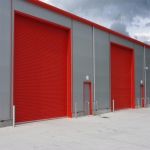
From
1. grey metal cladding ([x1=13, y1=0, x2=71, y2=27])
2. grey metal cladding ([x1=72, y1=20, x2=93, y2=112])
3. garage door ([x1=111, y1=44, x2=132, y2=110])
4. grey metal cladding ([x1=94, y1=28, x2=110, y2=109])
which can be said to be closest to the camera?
grey metal cladding ([x1=13, y1=0, x2=71, y2=27])

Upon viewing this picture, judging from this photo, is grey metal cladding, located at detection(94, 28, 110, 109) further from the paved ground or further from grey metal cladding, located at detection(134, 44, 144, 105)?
the paved ground

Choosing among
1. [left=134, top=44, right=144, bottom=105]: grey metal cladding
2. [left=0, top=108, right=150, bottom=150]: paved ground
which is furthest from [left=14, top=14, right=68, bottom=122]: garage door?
[left=134, top=44, right=144, bottom=105]: grey metal cladding

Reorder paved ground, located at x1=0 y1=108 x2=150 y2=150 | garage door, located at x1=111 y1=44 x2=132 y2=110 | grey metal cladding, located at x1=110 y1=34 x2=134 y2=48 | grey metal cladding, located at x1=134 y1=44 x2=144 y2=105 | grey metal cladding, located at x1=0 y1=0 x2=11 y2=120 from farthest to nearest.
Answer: grey metal cladding, located at x1=134 y1=44 x2=144 y2=105
garage door, located at x1=111 y1=44 x2=132 y2=110
grey metal cladding, located at x1=110 y1=34 x2=134 y2=48
grey metal cladding, located at x1=0 y1=0 x2=11 y2=120
paved ground, located at x1=0 y1=108 x2=150 y2=150

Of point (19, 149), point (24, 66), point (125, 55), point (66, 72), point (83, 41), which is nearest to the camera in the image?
point (19, 149)

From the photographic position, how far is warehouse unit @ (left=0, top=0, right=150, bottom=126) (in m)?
13.1

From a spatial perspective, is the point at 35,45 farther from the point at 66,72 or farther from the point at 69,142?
the point at 69,142

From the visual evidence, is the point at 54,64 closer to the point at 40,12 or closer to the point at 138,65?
the point at 40,12

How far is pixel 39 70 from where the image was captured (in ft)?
50.7

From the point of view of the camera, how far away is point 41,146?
8.77 metres

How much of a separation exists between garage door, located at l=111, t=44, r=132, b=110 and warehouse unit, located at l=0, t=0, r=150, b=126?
0.09 m

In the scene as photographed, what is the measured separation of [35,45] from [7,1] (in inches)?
123

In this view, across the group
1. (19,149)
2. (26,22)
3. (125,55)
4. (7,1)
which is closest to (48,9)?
(26,22)

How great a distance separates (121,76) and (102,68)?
14.4 feet

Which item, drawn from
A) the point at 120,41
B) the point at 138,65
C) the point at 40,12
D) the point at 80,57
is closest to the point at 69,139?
the point at 40,12
